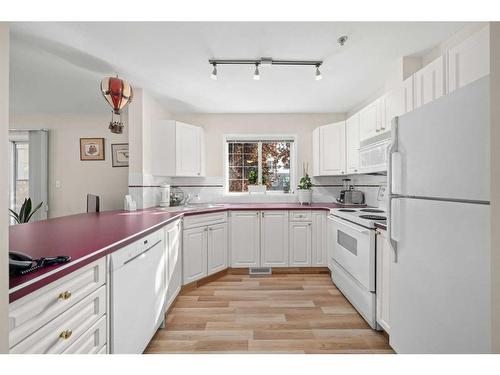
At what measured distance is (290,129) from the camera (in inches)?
159

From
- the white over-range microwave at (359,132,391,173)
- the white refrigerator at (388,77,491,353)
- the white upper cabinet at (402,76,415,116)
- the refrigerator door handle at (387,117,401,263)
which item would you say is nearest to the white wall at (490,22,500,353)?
the white refrigerator at (388,77,491,353)

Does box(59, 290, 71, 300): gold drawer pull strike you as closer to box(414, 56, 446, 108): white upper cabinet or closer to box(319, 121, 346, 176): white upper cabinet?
box(414, 56, 446, 108): white upper cabinet

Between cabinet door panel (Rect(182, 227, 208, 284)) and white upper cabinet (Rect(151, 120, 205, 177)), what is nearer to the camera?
cabinet door panel (Rect(182, 227, 208, 284))

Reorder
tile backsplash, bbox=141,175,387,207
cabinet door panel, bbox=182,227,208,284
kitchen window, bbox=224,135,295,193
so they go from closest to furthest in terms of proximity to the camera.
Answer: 1. cabinet door panel, bbox=182,227,208,284
2. tile backsplash, bbox=141,175,387,207
3. kitchen window, bbox=224,135,295,193

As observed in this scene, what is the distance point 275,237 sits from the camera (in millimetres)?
3287

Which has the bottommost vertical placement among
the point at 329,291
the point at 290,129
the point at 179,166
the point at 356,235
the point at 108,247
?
the point at 329,291

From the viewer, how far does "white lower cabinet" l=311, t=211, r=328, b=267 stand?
3268mm

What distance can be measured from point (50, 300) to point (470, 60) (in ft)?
7.66

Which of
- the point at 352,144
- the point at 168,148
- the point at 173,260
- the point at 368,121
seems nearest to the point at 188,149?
the point at 168,148

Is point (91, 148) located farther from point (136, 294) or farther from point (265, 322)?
point (265, 322)

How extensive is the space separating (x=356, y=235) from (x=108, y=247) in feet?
6.46

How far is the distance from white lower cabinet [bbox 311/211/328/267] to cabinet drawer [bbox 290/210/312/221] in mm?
66

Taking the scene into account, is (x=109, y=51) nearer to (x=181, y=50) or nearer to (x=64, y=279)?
(x=181, y=50)
